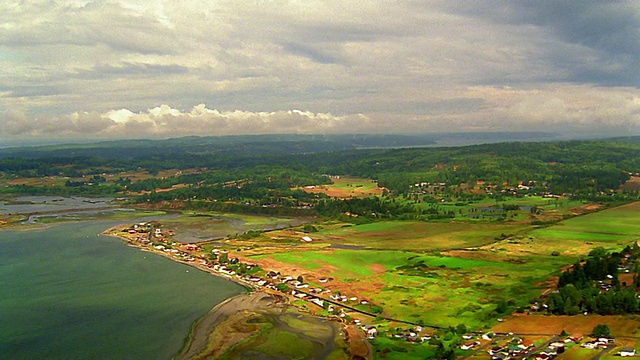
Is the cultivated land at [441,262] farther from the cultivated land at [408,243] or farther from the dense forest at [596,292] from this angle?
the dense forest at [596,292]

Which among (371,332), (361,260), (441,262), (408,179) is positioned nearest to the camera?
(371,332)

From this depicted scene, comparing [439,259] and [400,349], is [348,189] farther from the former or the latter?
[400,349]

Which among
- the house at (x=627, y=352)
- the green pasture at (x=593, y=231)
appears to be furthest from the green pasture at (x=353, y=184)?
the house at (x=627, y=352)

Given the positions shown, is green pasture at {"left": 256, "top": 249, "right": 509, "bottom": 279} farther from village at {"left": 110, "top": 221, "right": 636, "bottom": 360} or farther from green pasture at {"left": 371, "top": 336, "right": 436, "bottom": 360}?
green pasture at {"left": 371, "top": 336, "right": 436, "bottom": 360}

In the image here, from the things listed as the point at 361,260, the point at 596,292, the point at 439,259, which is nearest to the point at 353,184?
the point at 361,260

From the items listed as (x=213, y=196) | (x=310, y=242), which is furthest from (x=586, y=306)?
(x=213, y=196)

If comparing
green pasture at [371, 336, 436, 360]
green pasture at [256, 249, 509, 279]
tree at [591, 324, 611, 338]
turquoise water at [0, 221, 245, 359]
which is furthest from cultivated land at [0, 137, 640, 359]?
turquoise water at [0, 221, 245, 359]
